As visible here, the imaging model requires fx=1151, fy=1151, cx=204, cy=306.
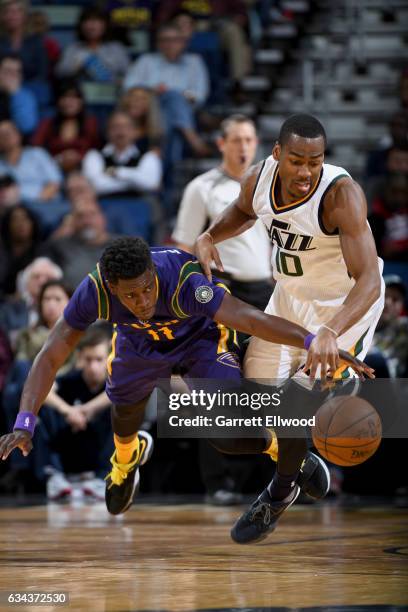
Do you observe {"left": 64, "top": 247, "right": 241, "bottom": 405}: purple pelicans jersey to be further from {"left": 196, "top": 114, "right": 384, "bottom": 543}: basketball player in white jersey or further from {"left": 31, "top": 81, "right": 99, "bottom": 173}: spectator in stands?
{"left": 31, "top": 81, "right": 99, "bottom": 173}: spectator in stands

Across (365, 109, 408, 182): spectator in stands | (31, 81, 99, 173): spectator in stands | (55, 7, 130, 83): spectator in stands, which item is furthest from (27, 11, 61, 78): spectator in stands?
(365, 109, 408, 182): spectator in stands

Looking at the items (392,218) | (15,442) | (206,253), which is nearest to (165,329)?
(206,253)

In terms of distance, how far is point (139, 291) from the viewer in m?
4.38

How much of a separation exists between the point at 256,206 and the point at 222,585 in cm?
173

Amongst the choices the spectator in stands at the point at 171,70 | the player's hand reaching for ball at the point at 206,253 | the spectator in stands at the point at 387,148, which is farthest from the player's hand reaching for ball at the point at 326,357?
the spectator in stands at the point at 171,70

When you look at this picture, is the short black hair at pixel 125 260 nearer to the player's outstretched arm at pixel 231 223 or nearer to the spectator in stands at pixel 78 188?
the player's outstretched arm at pixel 231 223

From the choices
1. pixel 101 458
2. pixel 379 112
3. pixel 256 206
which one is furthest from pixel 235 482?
pixel 379 112

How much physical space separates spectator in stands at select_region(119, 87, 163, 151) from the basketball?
5.74 m

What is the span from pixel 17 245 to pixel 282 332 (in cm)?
497

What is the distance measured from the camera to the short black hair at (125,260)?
170 inches

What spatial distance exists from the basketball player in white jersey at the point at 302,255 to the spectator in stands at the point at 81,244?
3.56m

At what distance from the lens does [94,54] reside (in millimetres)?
11016

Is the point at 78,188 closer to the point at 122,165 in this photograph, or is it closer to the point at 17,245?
the point at 17,245

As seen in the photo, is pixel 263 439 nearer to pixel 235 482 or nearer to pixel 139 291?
pixel 139 291
